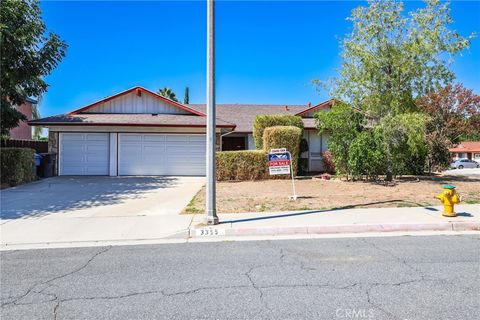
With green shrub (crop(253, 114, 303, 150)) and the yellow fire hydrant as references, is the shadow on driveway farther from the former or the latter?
the yellow fire hydrant

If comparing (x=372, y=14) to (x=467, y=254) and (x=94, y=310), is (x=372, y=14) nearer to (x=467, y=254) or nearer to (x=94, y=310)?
(x=467, y=254)

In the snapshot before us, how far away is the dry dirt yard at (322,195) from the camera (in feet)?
32.5

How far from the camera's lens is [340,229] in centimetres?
741

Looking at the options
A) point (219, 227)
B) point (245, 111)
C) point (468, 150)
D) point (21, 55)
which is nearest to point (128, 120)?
point (21, 55)

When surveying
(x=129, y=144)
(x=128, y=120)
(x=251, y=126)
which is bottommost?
(x=129, y=144)

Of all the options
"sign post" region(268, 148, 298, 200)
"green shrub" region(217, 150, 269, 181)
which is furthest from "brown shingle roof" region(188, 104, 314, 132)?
"sign post" region(268, 148, 298, 200)

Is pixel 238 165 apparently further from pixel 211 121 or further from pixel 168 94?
pixel 168 94

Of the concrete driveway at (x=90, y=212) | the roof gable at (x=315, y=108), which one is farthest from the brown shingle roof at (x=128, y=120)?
the roof gable at (x=315, y=108)

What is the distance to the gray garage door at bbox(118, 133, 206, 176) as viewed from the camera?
19.1 metres

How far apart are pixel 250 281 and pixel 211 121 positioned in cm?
410

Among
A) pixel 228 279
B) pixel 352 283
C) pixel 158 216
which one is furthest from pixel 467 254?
pixel 158 216

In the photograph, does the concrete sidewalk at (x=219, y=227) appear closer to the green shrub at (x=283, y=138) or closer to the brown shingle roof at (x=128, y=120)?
the green shrub at (x=283, y=138)

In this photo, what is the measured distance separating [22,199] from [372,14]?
14.3m

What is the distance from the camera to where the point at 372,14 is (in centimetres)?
1472
